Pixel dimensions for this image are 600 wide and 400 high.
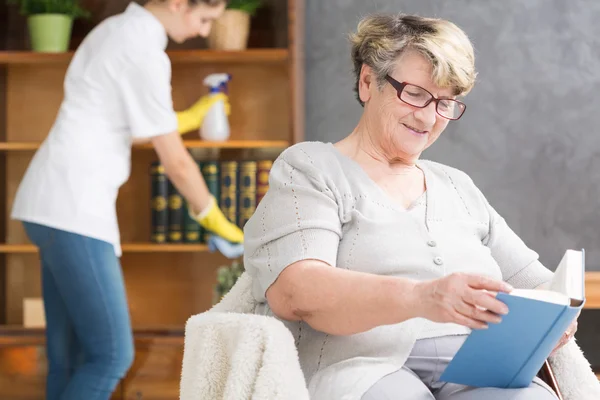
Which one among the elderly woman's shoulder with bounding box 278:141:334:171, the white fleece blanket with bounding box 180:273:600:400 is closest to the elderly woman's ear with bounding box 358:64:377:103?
the elderly woman's shoulder with bounding box 278:141:334:171

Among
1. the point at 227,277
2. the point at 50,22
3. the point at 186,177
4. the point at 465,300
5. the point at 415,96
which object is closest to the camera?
the point at 465,300

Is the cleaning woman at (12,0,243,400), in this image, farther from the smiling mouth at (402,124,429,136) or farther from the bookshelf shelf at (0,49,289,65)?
the smiling mouth at (402,124,429,136)

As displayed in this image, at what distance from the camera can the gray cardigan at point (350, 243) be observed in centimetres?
122

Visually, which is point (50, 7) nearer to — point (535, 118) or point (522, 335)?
point (535, 118)

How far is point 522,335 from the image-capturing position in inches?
41.9

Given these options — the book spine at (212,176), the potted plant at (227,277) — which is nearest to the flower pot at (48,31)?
the book spine at (212,176)

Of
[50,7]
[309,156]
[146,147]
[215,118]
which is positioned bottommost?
[146,147]

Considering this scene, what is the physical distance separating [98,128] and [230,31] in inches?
34.0

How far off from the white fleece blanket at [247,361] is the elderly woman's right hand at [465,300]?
0.66 ft

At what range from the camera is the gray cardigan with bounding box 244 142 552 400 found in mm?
1220

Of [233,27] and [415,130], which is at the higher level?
[233,27]

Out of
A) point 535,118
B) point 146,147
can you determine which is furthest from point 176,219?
point 535,118

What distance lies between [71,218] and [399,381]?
125 cm

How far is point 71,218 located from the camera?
85.5 inches
